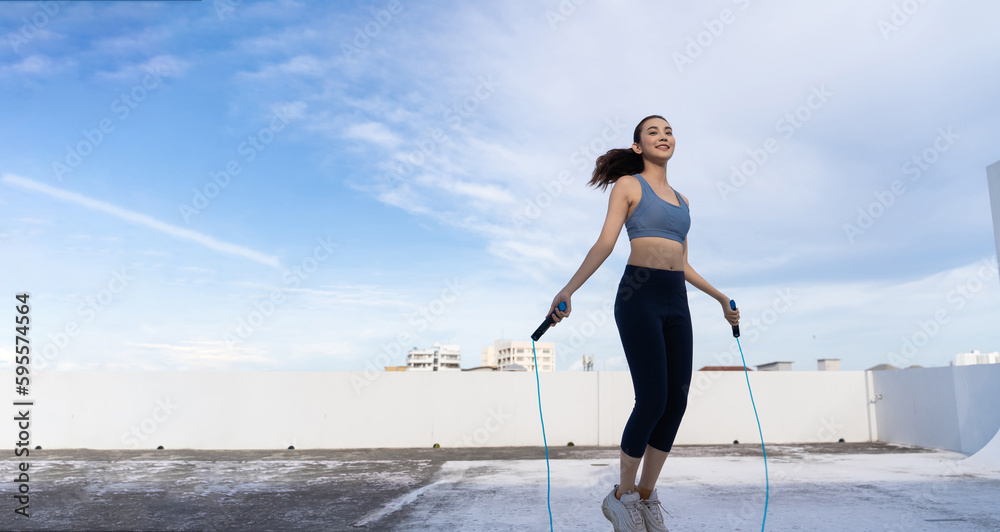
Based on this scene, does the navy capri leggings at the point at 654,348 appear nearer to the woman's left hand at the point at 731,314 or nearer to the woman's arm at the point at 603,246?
the woman's arm at the point at 603,246

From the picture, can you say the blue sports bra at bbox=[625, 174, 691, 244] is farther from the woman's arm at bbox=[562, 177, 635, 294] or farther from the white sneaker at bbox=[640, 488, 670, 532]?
the white sneaker at bbox=[640, 488, 670, 532]

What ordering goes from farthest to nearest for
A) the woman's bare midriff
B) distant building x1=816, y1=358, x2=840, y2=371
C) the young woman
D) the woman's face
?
distant building x1=816, y1=358, x2=840, y2=371 < the woman's face < the woman's bare midriff < the young woman

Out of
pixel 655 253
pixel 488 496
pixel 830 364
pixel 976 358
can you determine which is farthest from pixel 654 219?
pixel 830 364

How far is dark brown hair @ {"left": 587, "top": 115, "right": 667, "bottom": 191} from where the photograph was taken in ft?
7.45

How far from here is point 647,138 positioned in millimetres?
2182

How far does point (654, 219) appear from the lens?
2021 mm

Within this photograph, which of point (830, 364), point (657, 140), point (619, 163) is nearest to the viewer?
point (657, 140)

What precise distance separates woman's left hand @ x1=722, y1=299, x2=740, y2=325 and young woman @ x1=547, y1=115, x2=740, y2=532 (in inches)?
11.6

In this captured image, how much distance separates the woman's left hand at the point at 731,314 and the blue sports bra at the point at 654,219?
1.20ft

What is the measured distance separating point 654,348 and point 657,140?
779 millimetres

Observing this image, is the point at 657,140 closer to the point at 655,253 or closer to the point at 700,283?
the point at 655,253

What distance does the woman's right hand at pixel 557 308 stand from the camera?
1.77 meters

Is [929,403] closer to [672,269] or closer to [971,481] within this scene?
[971,481]

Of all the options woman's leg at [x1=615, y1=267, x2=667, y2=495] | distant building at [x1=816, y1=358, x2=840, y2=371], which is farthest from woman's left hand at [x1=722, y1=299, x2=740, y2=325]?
distant building at [x1=816, y1=358, x2=840, y2=371]
